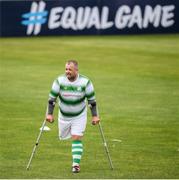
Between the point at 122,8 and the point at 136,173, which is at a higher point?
the point at 122,8

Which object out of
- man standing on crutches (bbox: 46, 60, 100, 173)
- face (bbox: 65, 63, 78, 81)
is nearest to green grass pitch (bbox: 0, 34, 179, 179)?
man standing on crutches (bbox: 46, 60, 100, 173)

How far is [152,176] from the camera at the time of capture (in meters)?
16.5

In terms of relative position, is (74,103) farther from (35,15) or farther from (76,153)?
(35,15)

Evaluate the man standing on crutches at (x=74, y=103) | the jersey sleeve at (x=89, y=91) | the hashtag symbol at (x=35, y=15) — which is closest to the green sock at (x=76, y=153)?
the man standing on crutches at (x=74, y=103)

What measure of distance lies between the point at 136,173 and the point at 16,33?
103ft

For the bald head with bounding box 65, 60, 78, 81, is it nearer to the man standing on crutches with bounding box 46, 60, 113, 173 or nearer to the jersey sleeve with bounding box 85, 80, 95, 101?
the man standing on crutches with bounding box 46, 60, 113, 173

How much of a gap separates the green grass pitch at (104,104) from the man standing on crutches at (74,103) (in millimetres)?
665

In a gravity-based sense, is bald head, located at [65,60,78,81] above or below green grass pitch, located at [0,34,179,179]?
above

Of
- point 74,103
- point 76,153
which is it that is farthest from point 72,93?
point 76,153

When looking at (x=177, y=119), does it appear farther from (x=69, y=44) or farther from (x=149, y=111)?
(x=69, y=44)

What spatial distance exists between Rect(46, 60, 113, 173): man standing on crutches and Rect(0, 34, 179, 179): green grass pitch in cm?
67

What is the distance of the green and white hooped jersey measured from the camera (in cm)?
1709

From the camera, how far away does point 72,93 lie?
17125mm

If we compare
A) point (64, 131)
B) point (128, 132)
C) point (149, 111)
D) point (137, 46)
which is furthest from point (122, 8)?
point (64, 131)
